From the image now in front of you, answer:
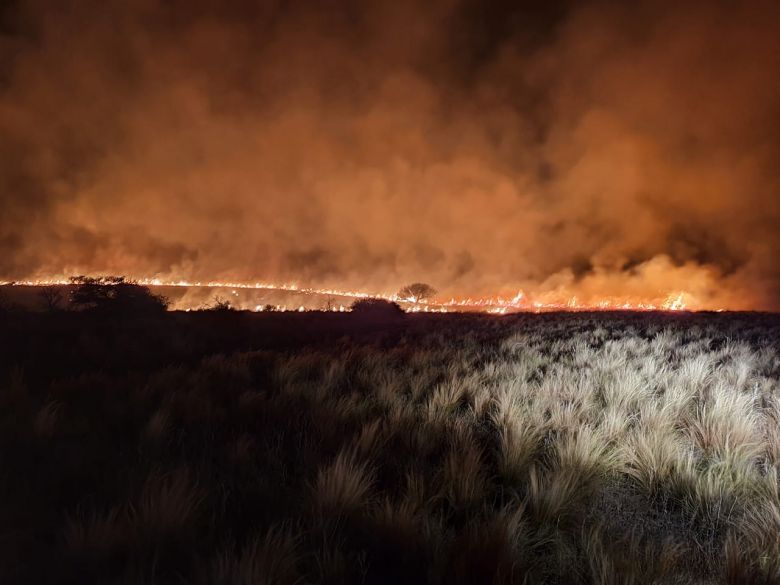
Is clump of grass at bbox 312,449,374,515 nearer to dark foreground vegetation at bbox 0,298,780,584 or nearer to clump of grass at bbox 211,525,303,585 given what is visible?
dark foreground vegetation at bbox 0,298,780,584

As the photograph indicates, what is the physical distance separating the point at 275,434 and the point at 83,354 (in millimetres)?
5859

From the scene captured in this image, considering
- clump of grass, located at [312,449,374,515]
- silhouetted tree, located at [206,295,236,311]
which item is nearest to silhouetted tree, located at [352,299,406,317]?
silhouetted tree, located at [206,295,236,311]

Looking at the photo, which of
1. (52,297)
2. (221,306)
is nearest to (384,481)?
(221,306)

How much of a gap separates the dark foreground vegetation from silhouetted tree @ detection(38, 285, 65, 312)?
11682mm

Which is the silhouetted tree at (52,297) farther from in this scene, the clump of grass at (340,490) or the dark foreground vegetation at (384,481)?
the clump of grass at (340,490)

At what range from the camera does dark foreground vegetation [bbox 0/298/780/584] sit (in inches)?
74.0

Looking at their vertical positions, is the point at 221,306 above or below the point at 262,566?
above

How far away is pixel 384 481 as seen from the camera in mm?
2861

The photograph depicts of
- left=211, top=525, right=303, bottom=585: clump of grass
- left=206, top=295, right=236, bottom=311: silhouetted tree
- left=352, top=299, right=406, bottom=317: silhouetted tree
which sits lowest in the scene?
left=211, top=525, right=303, bottom=585: clump of grass

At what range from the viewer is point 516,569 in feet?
6.15

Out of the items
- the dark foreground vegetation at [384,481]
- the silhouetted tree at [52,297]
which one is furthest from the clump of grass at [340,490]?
the silhouetted tree at [52,297]

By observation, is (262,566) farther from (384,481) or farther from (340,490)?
(384,481)

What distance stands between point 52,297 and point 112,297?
357cm

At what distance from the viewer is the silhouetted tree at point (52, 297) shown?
1542cm
